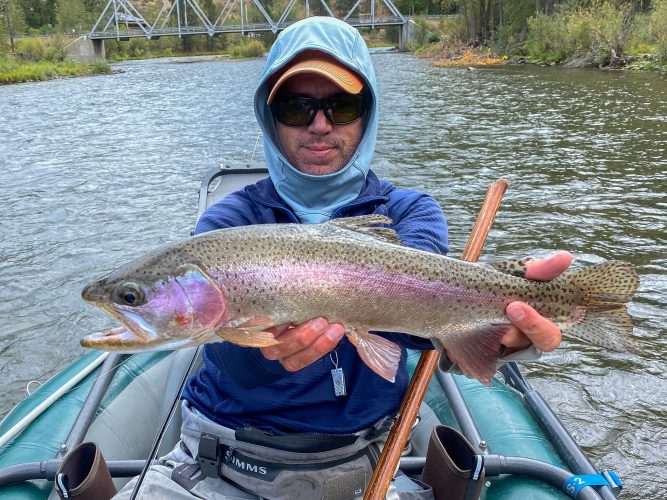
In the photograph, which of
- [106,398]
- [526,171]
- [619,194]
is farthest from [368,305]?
[526,171]

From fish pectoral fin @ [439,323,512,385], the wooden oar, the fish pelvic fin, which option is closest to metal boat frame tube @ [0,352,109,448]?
the wooden oar

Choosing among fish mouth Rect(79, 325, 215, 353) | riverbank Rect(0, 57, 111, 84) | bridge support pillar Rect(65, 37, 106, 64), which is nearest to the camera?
fish mouth Rect(79, 325, 215, 353)

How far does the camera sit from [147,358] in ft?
15.6

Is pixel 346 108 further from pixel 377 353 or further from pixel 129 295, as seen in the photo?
pixel 129 295

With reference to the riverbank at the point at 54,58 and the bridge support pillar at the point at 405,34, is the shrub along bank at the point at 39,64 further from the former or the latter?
the bridge support pillar at the point at 405,34

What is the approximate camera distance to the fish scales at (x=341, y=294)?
2.21 meters

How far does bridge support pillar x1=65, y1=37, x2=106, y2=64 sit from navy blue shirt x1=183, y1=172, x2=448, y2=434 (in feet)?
247

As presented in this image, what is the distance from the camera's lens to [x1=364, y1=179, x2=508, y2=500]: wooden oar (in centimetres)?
252

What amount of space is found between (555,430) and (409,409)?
1.48 metres

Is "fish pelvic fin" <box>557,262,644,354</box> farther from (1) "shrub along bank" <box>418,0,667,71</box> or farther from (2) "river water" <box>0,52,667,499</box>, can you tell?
(1) "shrub along bank" <box>418,0,667,71</box>

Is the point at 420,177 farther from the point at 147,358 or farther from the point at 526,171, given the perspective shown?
the point at 147,358

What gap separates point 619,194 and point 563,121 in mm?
8734

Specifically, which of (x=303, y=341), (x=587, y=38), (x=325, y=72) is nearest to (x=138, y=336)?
(x=303, y=341)

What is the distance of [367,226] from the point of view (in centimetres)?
258
